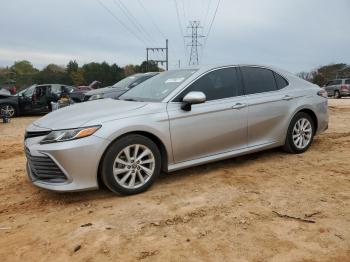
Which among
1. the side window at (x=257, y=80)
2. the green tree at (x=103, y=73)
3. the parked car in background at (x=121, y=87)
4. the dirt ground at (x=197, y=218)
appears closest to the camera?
the dirt ground at (x=197, y=218)

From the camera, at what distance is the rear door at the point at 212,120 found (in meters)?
4.79

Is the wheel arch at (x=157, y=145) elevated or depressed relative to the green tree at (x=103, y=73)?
depressed

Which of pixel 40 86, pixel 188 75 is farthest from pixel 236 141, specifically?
pixel 40 86

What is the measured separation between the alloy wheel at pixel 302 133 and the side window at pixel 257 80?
2.38ft

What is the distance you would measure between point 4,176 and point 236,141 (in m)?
3.40

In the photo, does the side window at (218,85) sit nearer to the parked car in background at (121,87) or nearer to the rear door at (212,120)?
the rear door at (212,120)

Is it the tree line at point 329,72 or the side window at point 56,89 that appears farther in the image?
the tree line at point 329,72

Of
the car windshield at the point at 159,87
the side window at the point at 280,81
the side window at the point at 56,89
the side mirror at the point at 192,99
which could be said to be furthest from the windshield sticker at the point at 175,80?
the side window at the point at 56,89

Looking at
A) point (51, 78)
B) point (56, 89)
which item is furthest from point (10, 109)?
point (51, 78)

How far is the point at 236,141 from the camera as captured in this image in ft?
17.5

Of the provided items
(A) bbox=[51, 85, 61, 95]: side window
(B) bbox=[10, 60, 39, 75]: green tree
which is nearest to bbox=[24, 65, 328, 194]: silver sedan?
(A) bbox=[51, 85, 61, 95]: side window

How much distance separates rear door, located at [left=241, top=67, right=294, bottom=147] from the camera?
5512mm

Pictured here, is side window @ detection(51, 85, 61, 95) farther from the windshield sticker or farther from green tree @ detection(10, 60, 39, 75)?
green tree @ detection(10, 60, 39, 75)

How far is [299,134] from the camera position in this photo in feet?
20.2
